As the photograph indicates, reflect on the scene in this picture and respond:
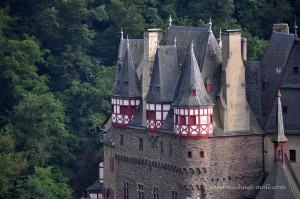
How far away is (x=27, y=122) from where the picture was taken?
447ft

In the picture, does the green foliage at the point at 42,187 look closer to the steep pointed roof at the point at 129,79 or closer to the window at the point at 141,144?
the window at the point at 141,144

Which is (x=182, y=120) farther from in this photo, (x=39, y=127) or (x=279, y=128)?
(x=39, y=127)

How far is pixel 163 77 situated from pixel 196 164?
19.1 feet

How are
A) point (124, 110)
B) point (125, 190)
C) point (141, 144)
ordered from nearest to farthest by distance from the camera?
1. point (141, 144)
2. point (124, 110)
3. point (125, 190)

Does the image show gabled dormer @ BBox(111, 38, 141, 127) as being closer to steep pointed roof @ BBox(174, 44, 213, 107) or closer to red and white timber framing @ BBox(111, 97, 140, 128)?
red and white timber framing @ BBox(111, 97, 140, 128)

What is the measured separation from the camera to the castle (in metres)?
115

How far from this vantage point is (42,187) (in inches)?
5113

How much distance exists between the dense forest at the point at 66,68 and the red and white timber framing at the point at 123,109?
30.7ft

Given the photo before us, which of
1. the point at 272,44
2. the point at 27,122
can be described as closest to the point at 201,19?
the point at 27,122

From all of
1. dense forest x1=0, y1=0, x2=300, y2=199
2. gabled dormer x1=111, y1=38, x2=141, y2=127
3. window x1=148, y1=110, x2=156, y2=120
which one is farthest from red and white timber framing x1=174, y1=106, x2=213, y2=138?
dense forest x1=0, y1=0, x2=300, y2=199

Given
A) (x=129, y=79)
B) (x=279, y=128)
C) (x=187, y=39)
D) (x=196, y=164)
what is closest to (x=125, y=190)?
(x=129, y=79)

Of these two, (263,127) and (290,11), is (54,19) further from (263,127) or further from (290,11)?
(263,127)

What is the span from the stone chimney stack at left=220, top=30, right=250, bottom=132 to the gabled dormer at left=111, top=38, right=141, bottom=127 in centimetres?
731

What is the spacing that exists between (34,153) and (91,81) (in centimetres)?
1114
